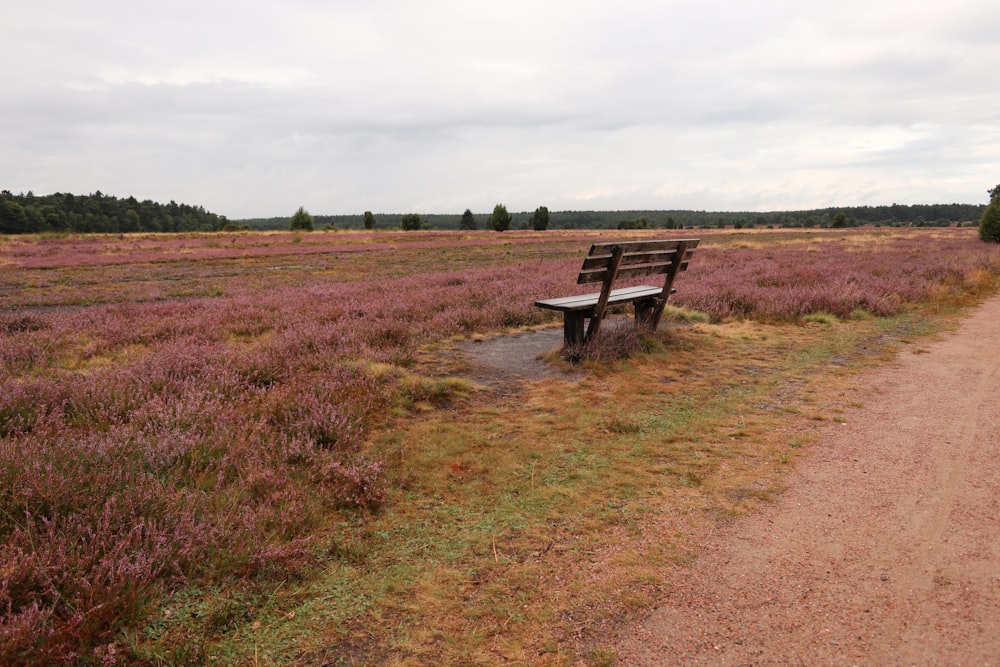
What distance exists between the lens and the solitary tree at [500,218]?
75812 millimetres

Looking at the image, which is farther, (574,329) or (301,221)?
(301,221)

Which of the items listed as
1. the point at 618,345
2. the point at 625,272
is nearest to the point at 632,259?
the point at 625,272

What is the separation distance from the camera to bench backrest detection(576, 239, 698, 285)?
22.1 feet

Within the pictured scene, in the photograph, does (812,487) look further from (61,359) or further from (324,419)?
(61,359)

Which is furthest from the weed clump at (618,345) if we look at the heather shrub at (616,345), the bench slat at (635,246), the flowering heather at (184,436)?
the flowering heather at (184,436)

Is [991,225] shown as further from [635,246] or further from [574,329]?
[574,329]

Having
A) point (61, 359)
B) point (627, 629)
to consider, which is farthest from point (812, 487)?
point (61, 359)

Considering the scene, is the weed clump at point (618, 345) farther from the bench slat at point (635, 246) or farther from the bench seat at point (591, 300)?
the bench slat at point (635, 246)

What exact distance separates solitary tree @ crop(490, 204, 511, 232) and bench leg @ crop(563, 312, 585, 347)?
70.1 meters

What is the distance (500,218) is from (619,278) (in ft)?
232

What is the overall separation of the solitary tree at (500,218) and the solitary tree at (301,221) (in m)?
26.9

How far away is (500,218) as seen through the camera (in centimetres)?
7625

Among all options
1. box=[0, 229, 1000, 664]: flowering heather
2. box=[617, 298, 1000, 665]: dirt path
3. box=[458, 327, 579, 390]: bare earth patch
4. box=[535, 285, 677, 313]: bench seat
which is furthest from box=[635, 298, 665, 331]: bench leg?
box=[617, 298, 1000, 665]: dirt path

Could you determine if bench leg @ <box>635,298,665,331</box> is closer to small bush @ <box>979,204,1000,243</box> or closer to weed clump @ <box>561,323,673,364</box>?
weed clump @ <box>561,323,673,364</box>
